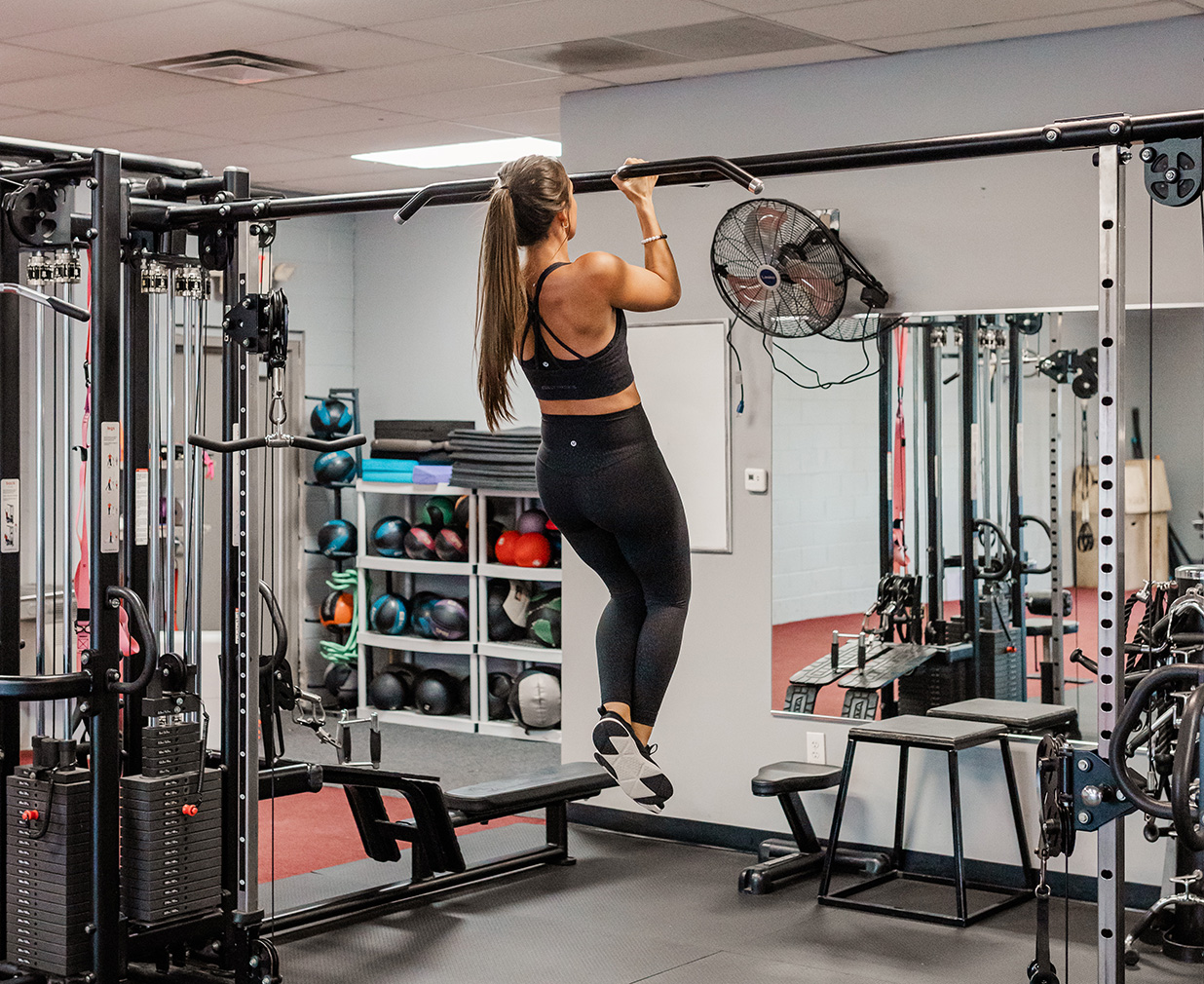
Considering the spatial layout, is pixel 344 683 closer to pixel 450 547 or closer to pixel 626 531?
pixel 450 547

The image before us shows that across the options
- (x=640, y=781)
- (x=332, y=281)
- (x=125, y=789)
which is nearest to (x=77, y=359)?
(x=332, y=281)

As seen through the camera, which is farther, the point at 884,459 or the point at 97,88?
the point at 97,88

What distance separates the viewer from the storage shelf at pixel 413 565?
8.07 meters

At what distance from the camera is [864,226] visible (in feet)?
17.8

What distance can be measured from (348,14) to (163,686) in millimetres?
2155

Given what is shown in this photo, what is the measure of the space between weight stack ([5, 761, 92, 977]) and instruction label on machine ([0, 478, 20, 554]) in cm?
58

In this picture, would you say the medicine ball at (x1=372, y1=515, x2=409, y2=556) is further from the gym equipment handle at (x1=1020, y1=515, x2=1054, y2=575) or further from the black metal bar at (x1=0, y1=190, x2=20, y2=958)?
the black metal bar at (x1=0, y1=190, x2=20, y2=958)

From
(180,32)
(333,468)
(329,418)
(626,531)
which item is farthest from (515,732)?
(626,531)

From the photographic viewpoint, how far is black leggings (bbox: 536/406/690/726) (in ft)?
8.32

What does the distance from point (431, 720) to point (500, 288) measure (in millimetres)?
5908

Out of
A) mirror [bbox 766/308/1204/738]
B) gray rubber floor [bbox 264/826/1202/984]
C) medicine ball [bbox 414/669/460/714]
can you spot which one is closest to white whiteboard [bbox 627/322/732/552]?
mirror [bbox 766/308/1204/738]

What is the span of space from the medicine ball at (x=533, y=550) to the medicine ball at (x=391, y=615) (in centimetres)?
91

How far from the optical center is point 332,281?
918 centimetres

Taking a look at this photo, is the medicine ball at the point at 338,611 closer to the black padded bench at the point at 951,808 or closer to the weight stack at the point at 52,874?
the black padded bench at the point at 951,808
